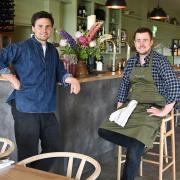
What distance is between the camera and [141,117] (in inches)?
107

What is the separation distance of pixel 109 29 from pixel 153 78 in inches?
225

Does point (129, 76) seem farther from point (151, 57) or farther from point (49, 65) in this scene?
point (49, 65)

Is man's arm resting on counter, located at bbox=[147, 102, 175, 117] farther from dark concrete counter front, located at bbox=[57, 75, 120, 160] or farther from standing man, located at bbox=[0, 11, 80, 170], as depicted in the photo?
dark concrete counter front, located at bbox=[57, 75, 120, 160]

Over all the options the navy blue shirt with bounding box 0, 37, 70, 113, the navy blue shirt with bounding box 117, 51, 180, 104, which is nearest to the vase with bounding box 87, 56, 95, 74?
the navy blue shirt with bounding box 117, 51, 180, 104

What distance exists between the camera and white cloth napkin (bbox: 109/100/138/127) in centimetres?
273

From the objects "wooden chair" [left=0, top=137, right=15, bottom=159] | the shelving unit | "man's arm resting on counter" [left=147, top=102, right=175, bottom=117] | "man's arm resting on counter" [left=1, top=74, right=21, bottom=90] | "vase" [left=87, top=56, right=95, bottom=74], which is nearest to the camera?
"wooden chair" [left=0, top=137, right=15, bottom=159]

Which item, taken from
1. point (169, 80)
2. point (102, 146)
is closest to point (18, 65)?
point (169, 80)

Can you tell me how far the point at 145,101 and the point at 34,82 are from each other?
91 centimetres

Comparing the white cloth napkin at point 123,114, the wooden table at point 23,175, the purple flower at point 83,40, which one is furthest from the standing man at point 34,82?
the wooden table at point 23,175

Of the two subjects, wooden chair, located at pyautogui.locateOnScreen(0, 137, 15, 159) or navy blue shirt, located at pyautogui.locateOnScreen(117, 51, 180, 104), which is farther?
navy blue shirt, located at pyautogui.locateOnScreen(117, 51, 180, 104)

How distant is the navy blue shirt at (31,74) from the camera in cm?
249

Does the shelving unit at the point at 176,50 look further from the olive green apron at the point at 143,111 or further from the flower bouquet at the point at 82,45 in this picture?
the olive green apron at the point at 143,111

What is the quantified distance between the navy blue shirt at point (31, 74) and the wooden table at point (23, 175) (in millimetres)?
1005

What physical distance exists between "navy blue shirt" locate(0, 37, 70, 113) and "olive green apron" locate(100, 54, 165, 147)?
59 cm
